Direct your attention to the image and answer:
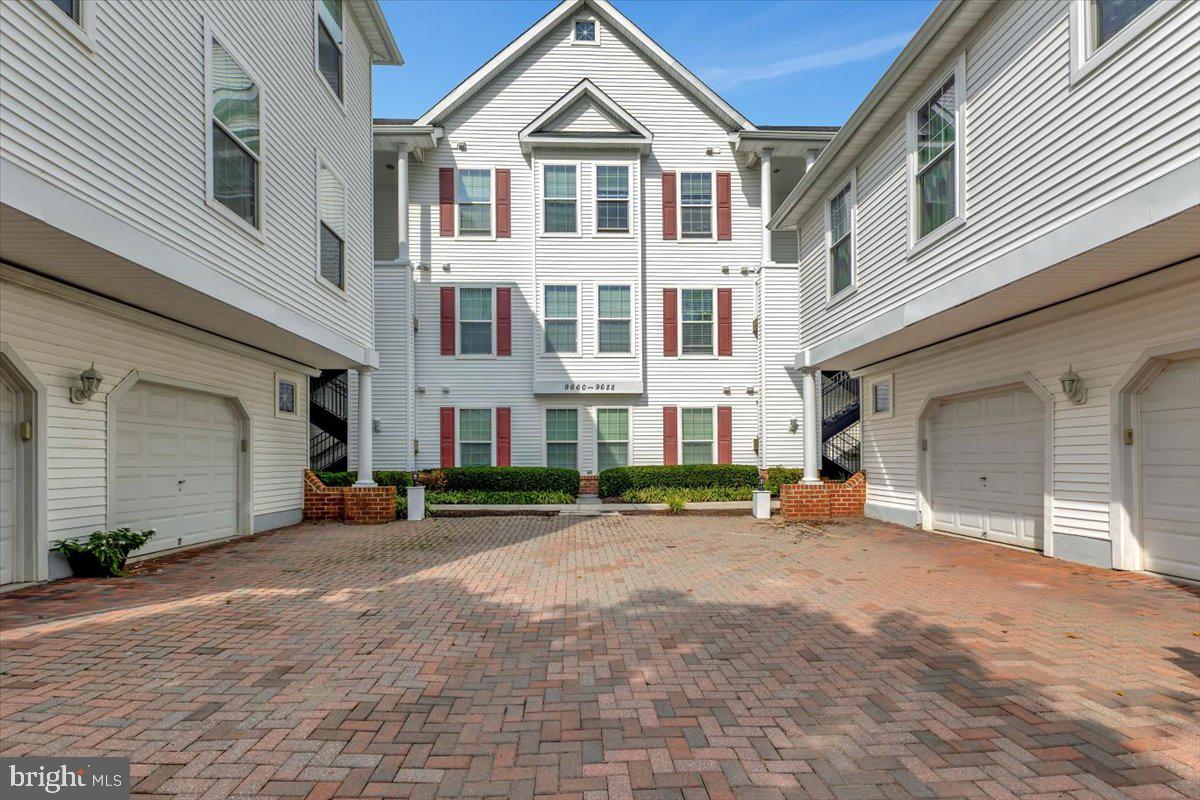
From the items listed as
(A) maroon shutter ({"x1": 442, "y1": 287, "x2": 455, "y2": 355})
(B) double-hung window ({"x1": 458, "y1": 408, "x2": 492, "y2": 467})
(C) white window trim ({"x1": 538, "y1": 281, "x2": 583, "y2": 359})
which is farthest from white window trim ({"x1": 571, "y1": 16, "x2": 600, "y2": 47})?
(B) double-hung window ({"x1": 458, "y1": 408, "x2": 492, "y2": 467})

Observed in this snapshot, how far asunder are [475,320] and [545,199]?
12.3ft

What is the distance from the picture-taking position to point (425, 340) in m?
15.2

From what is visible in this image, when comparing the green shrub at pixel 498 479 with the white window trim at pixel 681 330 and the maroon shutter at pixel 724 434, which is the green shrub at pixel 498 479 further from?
the white window trim at pixel 681 330

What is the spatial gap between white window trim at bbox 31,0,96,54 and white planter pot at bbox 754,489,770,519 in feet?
37.2

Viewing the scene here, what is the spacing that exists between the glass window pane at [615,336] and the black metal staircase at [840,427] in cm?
546

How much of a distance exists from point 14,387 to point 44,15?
138 inches

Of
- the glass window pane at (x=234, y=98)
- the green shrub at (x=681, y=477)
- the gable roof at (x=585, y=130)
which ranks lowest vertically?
the green shrub at (x=681, y=477)

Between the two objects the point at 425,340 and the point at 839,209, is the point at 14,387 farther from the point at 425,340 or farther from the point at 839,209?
the point at 839,209

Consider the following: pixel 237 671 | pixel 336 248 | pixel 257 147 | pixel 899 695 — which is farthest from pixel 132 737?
pixel 336 248

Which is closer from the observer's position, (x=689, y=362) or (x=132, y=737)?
(x=132, y=737)

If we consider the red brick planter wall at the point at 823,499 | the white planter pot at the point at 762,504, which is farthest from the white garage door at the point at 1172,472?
the white planter pot at the point at 762,504

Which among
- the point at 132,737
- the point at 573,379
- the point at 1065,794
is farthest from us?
the point at 573,379

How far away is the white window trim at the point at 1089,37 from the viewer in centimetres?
490

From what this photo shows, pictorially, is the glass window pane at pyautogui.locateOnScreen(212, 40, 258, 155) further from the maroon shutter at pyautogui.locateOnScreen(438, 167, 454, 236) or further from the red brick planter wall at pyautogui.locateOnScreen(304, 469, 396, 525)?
the maroon shutter at pyautogui.locateOnScreen(438, 167, 454, 236)
